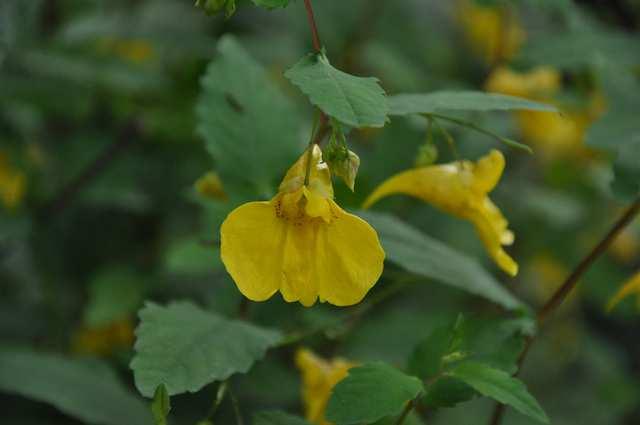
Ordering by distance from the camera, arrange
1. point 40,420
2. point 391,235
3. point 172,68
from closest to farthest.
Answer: point 391,235, point 40,420, point 172,68

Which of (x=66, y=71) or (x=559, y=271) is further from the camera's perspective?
(x=559, y=271)

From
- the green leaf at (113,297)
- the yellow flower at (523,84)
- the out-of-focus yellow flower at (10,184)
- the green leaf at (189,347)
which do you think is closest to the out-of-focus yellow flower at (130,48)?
the out-of-focus yellow flower at (10,184)

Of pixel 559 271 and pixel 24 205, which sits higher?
pixel 24 205

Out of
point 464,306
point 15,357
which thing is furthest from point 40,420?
point 464,306

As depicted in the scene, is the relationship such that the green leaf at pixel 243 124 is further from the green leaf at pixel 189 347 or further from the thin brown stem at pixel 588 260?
the thin brown stem at pixel 588 260

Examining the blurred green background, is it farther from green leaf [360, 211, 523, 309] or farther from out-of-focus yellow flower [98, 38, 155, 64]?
green leaf [360, 211, 523, 309]

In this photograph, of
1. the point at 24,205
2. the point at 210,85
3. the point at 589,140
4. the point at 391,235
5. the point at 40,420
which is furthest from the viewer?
the point at 24,205

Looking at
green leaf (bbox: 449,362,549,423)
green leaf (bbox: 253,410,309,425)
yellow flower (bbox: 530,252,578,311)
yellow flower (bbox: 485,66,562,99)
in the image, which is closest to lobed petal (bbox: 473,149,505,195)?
green leaf (bbox: 449,362,549,423)

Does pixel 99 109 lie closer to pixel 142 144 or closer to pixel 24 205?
pixel 142 144
